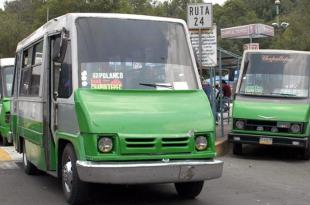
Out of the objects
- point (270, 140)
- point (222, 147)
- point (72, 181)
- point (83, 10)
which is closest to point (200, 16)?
point (222, 147)

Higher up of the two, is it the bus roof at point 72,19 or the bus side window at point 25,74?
the bus roof at point 72,19

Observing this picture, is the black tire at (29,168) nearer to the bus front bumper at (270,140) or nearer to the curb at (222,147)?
the curb at (222,147)

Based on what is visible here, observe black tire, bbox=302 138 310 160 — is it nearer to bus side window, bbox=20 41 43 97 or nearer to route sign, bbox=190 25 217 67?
route sign, bbox=190 25 217 67

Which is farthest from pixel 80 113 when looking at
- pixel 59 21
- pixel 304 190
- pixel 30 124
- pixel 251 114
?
pixel 251 114

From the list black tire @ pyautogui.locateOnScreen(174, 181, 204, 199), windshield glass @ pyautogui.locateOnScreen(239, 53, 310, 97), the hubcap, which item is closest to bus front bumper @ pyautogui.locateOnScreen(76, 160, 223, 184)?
the hubcap

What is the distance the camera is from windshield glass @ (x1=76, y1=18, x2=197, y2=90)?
7262mm

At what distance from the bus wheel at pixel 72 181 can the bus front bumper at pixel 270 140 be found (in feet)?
18.0

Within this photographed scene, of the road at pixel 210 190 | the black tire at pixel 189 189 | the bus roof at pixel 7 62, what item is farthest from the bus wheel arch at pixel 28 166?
the bus roof at pixel 7 62

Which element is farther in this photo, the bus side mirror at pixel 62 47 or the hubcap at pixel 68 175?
the bus side mirror at pixel 62 47

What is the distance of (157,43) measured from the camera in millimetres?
7676

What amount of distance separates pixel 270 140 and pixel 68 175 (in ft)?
18.9

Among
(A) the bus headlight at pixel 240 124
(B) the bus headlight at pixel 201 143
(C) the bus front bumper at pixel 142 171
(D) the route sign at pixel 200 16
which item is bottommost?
(C) the bus front bumper at pixel 142 171

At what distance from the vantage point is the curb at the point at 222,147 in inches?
489

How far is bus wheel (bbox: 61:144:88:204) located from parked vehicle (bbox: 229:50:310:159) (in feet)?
18.2
